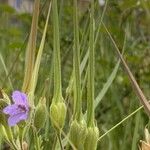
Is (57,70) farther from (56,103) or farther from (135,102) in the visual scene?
(135,102)

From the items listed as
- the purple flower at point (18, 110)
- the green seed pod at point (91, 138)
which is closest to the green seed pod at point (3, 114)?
the purple flower at point (18, 110)

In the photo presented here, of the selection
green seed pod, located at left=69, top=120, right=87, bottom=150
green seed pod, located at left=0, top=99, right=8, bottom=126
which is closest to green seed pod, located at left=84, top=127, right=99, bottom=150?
green seed pod, located at left=69, top=120, right=87, bottom=150

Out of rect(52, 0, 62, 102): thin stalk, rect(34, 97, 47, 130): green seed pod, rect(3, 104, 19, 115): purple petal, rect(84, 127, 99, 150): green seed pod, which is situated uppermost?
rect(52, 0, 62, 102): thin stalk

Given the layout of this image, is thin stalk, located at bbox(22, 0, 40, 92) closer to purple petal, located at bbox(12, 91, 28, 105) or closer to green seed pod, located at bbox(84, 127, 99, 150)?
purple petal, located at bbox(12, 91, 28, 105)

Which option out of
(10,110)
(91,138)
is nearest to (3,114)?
(10,110)

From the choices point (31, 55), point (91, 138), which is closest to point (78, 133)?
point (91, 138)

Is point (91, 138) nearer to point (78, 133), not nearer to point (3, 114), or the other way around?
point (78, 133)

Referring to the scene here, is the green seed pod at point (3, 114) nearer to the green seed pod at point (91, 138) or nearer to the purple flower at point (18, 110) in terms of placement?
the purple flower at point (18, 110)

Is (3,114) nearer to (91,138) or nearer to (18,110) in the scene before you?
(18,110)
